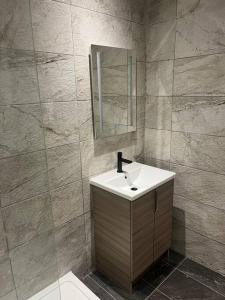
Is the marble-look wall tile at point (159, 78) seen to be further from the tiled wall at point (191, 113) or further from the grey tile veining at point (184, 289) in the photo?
the grey tile veining at point (184, 289)

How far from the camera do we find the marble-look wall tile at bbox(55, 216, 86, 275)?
1741 millimetres

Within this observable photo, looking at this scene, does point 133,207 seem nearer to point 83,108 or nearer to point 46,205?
point 46,205

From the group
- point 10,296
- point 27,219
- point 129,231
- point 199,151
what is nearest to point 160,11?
point 199,151

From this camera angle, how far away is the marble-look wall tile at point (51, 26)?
53.3 inches

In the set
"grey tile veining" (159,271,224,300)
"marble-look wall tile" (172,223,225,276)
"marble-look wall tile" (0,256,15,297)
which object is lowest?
"grey tile veining" (159,271,224,300)

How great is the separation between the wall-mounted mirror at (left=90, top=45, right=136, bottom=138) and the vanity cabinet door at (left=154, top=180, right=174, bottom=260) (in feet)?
2.03

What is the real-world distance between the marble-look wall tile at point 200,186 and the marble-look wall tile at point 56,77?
3.81ft

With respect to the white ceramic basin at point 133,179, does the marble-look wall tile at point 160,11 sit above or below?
above

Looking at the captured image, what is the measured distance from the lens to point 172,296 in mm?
1761

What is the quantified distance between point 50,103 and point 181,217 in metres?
1.54

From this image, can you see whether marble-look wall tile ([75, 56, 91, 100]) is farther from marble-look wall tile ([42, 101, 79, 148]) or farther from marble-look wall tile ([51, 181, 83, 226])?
marble-look wall tile ([51, 181, 83, 226])

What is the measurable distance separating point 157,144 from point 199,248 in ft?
3.34

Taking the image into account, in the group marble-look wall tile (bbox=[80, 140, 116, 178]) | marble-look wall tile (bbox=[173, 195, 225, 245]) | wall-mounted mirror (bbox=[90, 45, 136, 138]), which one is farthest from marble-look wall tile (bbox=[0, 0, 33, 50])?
marble-look wall tile (bbox=[173, 195, 225, 245])

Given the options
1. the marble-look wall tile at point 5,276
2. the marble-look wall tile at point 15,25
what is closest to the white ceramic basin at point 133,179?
the marble-look wall tile at point 5,276
